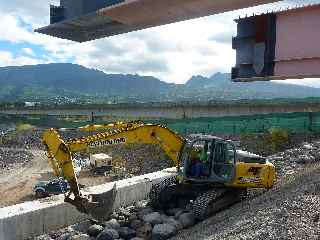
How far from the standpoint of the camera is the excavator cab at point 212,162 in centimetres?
1516

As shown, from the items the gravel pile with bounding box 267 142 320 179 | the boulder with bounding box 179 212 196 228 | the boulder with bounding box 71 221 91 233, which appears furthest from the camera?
the gravel pile with bounding box 267 142 320 179

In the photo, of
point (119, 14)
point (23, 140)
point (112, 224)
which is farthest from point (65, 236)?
A: point (23, 140)

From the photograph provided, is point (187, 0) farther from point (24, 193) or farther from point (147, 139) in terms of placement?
point (24, 193)

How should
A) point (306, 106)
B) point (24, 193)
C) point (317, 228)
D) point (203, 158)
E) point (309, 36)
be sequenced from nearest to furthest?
point (317, 228) < point (203, 158) < point (309, 36) < point (24, 193) < point (306, 106)

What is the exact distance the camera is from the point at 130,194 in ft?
59.6

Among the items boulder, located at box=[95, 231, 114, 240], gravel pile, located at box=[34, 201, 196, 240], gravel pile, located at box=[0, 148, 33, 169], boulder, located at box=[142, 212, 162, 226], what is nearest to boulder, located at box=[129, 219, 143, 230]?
gravel pile, located at box=[34, 201, 196, 240]

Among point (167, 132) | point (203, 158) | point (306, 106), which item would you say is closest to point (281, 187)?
point (203, 158)

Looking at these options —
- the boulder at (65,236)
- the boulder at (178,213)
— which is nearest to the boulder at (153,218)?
the boulder at (178,213)

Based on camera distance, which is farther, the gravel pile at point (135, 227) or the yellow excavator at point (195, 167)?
the yellow excavator at point (195, 167)

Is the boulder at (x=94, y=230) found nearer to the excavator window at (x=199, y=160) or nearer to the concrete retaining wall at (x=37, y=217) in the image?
the concrete retaining wall at (x=37, y=217)

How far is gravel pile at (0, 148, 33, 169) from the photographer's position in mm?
51416

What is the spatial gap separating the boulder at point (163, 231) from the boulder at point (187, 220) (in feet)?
2.01

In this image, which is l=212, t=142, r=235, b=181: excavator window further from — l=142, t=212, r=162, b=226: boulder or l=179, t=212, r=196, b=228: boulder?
l=142, t=212, r=162, b=226: boulder

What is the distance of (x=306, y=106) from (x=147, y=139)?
40830 millimetres
